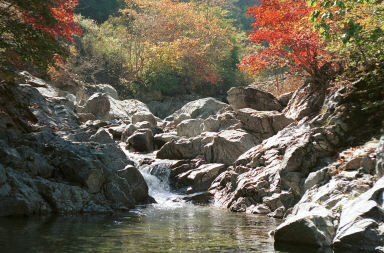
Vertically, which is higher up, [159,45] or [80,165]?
[159,45]

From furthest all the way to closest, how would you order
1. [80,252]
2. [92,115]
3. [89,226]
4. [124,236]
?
[92,115] → [89,226] → [124,236] → [80,252]

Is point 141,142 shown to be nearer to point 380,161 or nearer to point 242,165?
point 242,165

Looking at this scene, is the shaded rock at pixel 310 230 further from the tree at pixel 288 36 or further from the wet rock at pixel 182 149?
the wet rock at pixel 182 149

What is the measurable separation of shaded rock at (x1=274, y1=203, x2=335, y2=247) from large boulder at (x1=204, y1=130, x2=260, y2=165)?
10.6 m

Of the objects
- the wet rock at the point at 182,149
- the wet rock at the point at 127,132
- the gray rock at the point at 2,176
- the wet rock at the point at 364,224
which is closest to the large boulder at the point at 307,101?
the wet rock at the point at 182,149

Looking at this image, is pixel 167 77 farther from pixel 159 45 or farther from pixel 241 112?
pixel 241 112

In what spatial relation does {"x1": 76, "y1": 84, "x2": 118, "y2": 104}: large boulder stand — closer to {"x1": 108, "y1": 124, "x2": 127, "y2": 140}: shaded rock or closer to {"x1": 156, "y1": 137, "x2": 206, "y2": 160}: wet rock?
{"x1": 108, "y1": 124, "x2": 127, "y2": 140}: shaded rock

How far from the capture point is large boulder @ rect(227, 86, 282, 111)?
21031mm

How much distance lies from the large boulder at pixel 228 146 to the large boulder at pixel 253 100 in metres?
2.61

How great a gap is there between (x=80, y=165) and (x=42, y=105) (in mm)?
6754

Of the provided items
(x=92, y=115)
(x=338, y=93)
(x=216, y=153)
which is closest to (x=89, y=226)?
(x=338, y=93)

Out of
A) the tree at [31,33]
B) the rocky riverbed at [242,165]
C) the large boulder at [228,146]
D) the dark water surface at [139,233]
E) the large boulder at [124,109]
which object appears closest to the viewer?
the dark water surface at [139,233]

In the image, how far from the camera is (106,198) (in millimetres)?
13180

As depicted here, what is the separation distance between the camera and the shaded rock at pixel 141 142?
2223 centimetres
